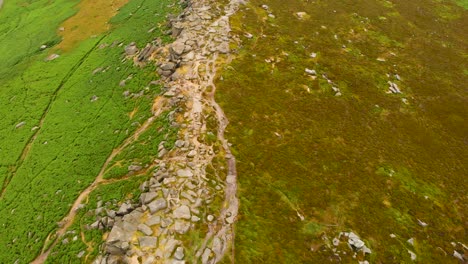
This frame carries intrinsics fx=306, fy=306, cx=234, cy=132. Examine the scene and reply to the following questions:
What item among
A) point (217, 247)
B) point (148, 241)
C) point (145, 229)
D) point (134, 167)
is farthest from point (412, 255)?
point (134, 167)

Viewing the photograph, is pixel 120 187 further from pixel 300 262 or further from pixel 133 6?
pixel 133 6

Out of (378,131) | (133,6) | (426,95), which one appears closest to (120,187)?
(378,131)

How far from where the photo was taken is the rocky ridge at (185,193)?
29.1 meters

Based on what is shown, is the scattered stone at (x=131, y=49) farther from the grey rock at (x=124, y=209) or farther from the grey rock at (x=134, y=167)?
the grey rock at (x=124, y=209)

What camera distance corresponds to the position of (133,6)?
85.0 m

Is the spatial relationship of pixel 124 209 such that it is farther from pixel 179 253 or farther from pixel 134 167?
pixel 179 253

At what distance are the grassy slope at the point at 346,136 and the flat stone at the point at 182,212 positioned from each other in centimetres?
549

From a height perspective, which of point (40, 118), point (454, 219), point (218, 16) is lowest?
point (40, 118)

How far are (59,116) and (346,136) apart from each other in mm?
49963

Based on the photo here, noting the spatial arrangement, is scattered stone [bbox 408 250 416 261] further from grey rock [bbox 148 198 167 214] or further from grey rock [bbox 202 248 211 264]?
grey rock [bbox 148 198 167 214]

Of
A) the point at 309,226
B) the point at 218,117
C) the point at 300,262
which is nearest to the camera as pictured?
the point at 300,262

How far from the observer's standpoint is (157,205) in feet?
104

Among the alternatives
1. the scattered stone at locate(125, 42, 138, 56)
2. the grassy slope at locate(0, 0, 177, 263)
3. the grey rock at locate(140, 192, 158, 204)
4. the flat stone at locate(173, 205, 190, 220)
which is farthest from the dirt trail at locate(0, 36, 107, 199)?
the flat stone at locate(173, 205, 190, 220)

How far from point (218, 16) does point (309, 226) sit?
44322 mm
